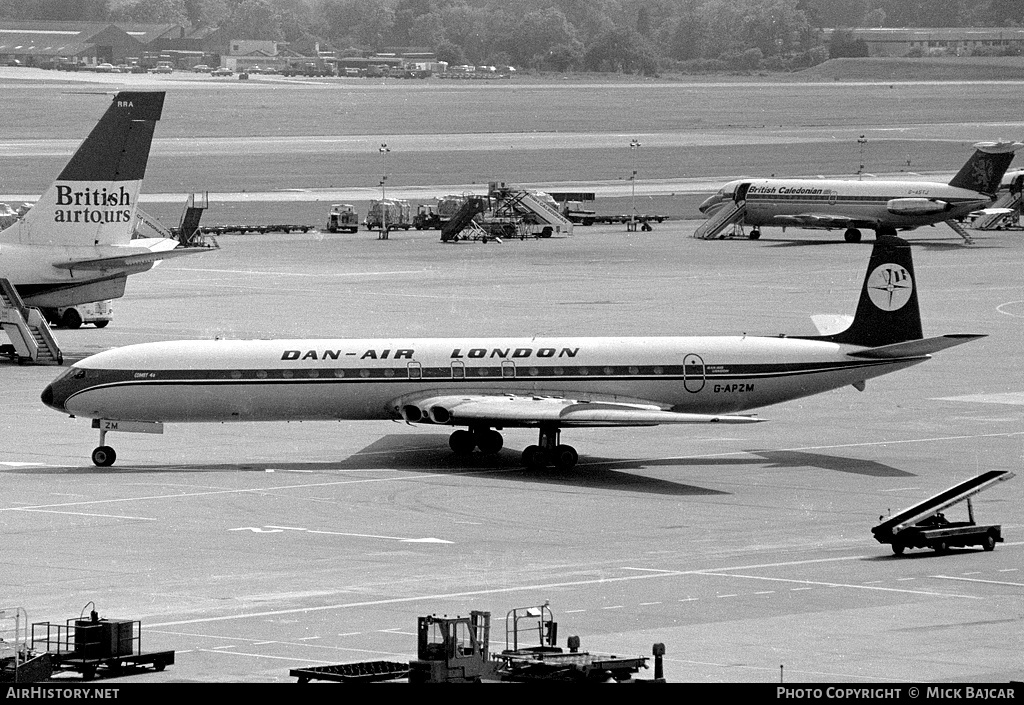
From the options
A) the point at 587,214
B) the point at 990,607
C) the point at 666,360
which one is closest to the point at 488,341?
the point at 666,360

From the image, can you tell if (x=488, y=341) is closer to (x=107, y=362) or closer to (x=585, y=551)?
(x=107, y=362)

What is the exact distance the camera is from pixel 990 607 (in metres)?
32.5

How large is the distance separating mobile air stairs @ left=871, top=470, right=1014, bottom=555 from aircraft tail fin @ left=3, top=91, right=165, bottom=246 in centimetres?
4106

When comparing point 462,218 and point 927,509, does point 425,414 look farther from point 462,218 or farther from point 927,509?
point 462,218

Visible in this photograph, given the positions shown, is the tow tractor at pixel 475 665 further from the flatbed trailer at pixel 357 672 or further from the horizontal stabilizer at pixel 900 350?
the horizontal stabilizer at pixel 900 350

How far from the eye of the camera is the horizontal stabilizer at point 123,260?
234 ft

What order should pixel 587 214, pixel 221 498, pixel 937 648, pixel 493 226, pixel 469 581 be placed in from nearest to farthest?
pixel 937 648 → pixel 469 581 → pixel 221 498 → pixel 493 226 → pixel 587 214

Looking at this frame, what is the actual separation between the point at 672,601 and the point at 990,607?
5.36 m

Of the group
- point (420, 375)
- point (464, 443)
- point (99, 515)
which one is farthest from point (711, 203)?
point (99, 515)

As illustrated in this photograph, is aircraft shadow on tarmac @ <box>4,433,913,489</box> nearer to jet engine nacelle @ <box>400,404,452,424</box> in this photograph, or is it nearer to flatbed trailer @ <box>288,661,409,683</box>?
jet engine nacelle @ <box>400,404,452,424</box>

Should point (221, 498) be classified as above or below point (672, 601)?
above

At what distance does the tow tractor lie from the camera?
2414cm

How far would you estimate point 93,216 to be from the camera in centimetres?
7200

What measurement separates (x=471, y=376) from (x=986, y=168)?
260 ft
